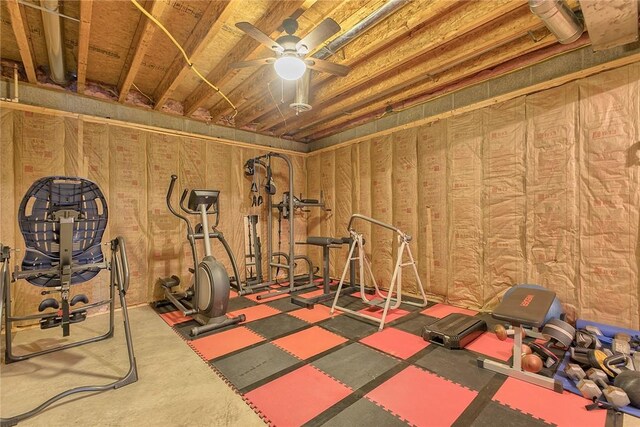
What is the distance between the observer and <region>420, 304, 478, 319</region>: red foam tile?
374 cm

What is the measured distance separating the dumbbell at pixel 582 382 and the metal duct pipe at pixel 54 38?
16.6 ft

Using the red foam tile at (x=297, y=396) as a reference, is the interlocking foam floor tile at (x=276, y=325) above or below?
above

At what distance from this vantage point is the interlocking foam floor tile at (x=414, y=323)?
3.26 metres

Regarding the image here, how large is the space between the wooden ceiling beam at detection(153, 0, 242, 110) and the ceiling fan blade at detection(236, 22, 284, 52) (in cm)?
26

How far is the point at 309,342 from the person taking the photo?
2.98m

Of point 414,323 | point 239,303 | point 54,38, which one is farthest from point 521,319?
point 54,38

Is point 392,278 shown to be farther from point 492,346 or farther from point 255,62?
point 255,62

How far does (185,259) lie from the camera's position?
4797 millimetres

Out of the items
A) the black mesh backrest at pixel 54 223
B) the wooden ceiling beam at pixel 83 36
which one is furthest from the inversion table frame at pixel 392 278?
the wooden ceiling beam at pixel 83 36

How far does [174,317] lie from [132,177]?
221cm

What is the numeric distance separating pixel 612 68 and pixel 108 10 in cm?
502

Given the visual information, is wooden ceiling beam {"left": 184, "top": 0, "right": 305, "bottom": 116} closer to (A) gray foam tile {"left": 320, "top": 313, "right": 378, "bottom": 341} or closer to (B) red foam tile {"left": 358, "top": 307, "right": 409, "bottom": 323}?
(A) gray foam tile {"left": 320, "top": 313, "right": 378, "bottom": 341}

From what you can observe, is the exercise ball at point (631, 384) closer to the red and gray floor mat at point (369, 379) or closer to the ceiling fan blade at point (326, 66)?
the red and gray floor mat at point (369, 379)

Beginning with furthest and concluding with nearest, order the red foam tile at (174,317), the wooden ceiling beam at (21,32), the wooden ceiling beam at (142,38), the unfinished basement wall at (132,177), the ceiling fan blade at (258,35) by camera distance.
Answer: the red foam tile at (174,317) < the unfinished basement wall at (132,177) < the wooden ceiling beam at (142,38) < the wooden ceiling beam at (21,32) < the ceiling fan blade at (258,35)
